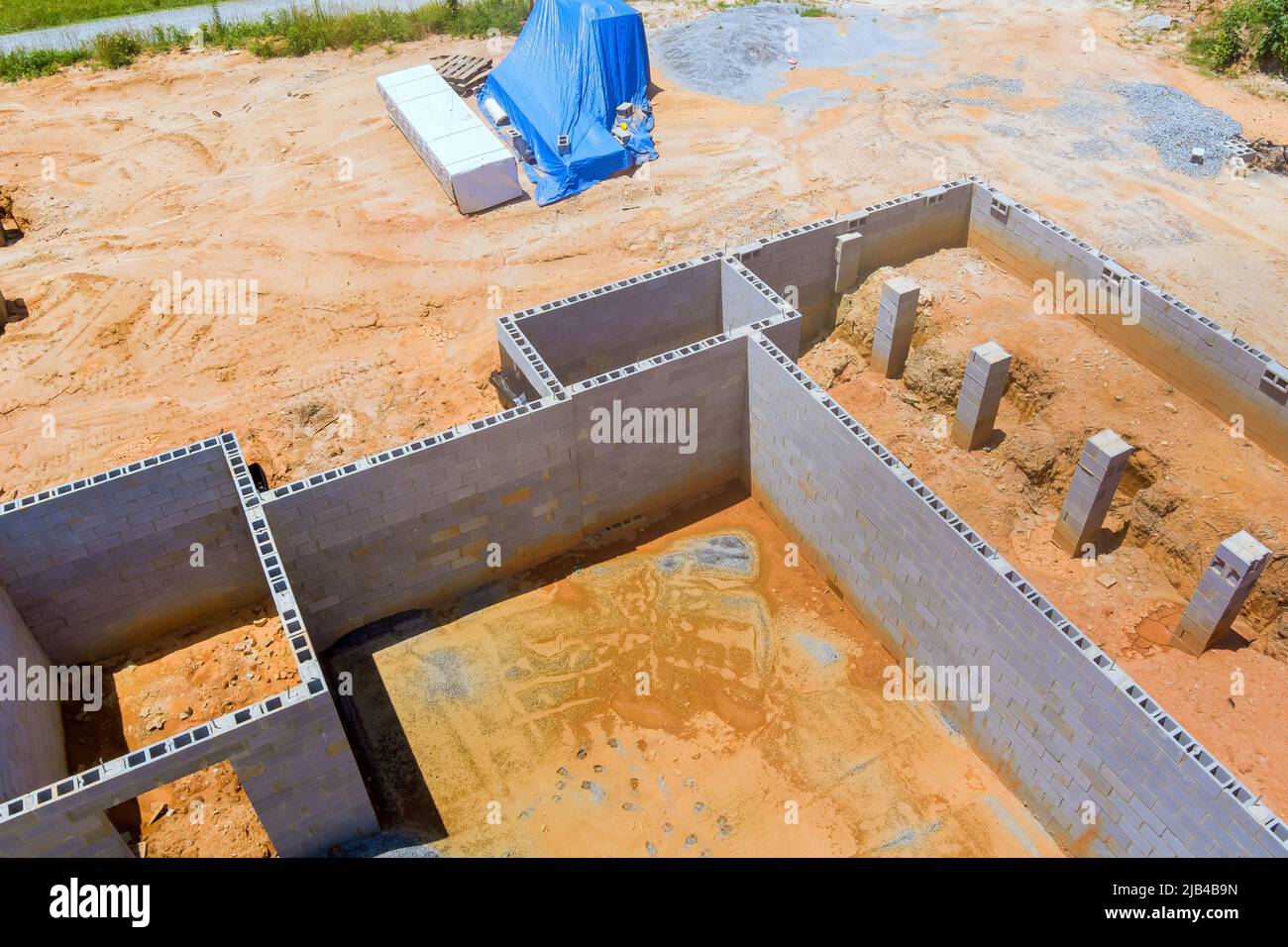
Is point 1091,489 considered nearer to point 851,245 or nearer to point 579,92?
point 851,245

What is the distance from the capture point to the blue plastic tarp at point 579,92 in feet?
72.4

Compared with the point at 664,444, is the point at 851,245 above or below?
above

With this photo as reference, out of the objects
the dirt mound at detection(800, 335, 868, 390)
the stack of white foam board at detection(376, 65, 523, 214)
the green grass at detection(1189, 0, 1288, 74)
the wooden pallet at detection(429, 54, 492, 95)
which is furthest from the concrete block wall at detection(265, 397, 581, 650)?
the green grass at detection(1189, 0, 1288, 74)

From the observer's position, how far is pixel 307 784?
1009 cm

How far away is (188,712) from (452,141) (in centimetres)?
1456

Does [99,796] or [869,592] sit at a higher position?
[99,796]

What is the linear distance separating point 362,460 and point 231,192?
13.6 m

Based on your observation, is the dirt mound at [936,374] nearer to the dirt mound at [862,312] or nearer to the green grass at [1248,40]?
the dirt mound at [862,312]

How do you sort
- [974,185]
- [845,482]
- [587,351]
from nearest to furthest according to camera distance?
1. [845,482]
2. [587,351]
3. [974,185]

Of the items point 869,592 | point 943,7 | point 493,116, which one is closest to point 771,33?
point 943,7

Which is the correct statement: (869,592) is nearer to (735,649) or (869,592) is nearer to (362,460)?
(735,649)

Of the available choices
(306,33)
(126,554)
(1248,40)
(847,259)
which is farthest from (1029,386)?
A: (306,33)

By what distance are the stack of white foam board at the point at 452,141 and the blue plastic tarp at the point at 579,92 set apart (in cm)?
107

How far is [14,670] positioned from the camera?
11312 mm
